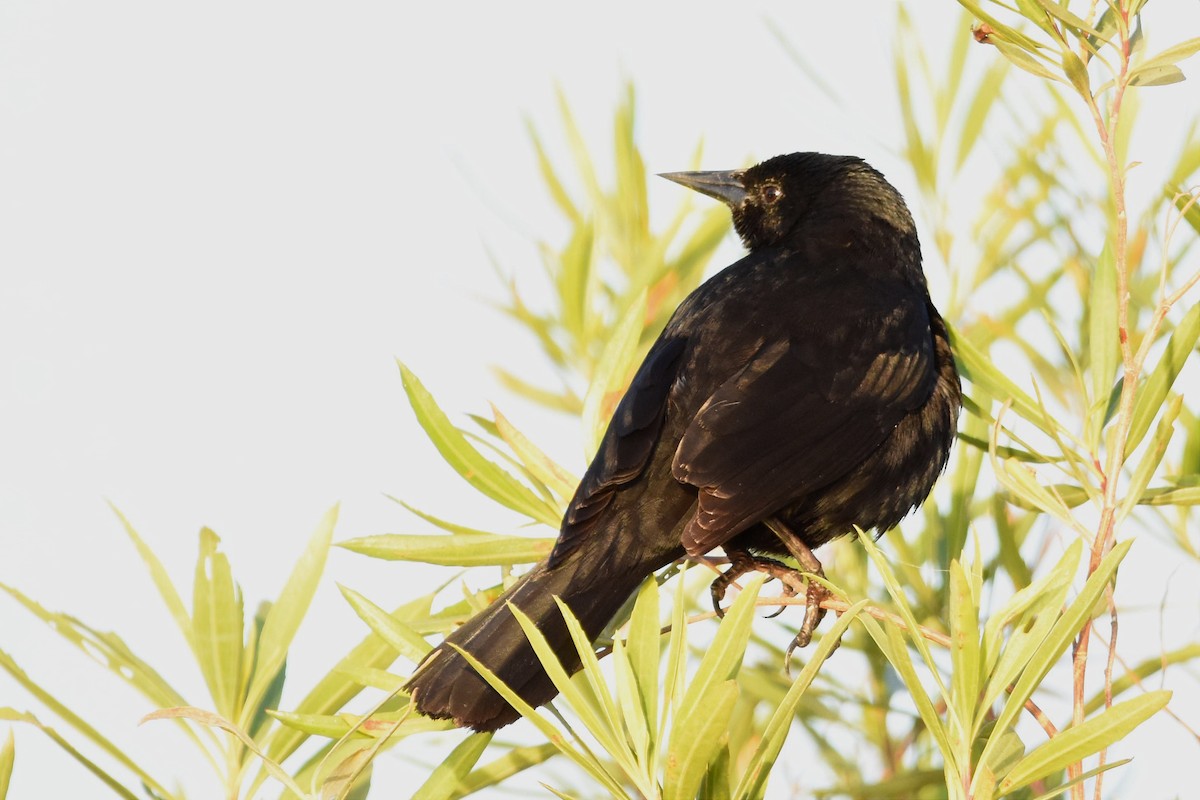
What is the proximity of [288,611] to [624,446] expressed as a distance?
76cm

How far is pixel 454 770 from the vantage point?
7.04 feet

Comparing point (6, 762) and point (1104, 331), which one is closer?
point (6, 762)

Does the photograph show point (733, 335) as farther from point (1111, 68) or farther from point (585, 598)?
point (1111, 68)

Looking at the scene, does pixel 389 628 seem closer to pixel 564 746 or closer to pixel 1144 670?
pixel 564 746

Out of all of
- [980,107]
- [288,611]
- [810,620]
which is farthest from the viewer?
[980,107]

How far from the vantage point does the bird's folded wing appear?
2.68 m

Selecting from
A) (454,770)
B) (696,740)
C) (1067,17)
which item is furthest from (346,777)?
(1067,17)

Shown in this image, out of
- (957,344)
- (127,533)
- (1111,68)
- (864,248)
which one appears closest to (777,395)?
(957,344)

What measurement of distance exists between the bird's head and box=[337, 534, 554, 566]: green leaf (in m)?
1.38

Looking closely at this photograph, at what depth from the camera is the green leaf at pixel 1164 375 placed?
206 cm

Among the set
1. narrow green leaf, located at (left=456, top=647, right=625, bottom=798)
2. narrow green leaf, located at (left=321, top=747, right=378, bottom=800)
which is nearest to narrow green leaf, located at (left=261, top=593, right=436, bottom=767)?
narrow green leaf, located at (left=321, top=747, right=378, bottom=800)

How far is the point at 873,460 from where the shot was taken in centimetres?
298

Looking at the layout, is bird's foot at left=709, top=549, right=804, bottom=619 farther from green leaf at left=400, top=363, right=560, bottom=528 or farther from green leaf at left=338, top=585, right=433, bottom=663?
green leaf at left=338, top=585, right=433, bottom=663

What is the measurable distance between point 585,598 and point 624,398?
481 mm
